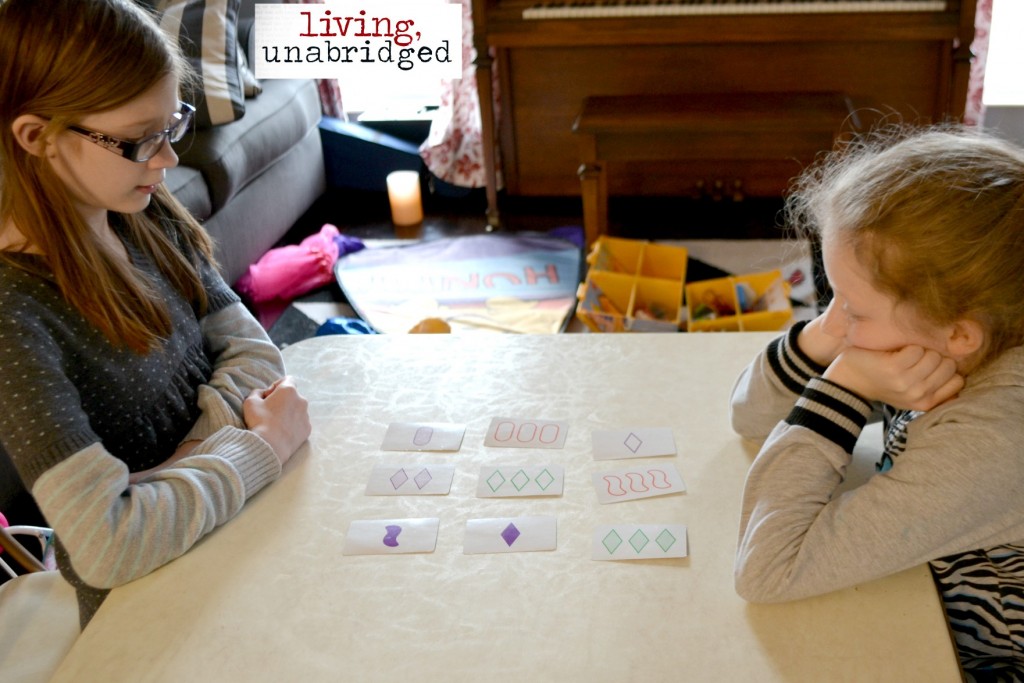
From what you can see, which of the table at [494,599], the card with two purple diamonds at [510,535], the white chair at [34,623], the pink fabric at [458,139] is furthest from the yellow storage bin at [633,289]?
the white chair at [34,623]

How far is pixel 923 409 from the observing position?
1.01 m

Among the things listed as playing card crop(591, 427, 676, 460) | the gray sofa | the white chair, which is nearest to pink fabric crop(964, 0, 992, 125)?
the gray sofa

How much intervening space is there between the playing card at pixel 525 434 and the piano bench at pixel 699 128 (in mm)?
1840

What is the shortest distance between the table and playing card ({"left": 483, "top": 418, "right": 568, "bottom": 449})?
14 millimetres

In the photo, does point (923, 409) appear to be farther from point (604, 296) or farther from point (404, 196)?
point (404, 196)

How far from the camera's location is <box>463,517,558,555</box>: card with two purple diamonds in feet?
3.44

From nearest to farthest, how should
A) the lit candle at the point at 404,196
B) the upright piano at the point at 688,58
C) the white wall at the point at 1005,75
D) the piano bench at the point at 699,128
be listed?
the piano bench at the point at 699,128 → the upright piano at the point at 688,58 → the white wall at the point at 1005,75 → the lit candle at the point at 404,196

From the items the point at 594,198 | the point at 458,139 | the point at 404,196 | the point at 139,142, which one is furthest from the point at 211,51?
the point at 139,142

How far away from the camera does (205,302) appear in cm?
139

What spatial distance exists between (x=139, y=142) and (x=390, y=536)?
0.55 m

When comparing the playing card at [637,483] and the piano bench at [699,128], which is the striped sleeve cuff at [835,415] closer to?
the playing card at [637,483]

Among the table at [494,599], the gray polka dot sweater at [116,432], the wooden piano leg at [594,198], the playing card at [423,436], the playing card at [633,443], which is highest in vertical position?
the gray polka dot sweater at [116,432]

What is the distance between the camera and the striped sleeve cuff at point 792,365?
1.17 m

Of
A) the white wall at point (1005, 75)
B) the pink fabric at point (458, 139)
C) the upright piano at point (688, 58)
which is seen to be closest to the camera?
the upright piano at point (688, 58)
